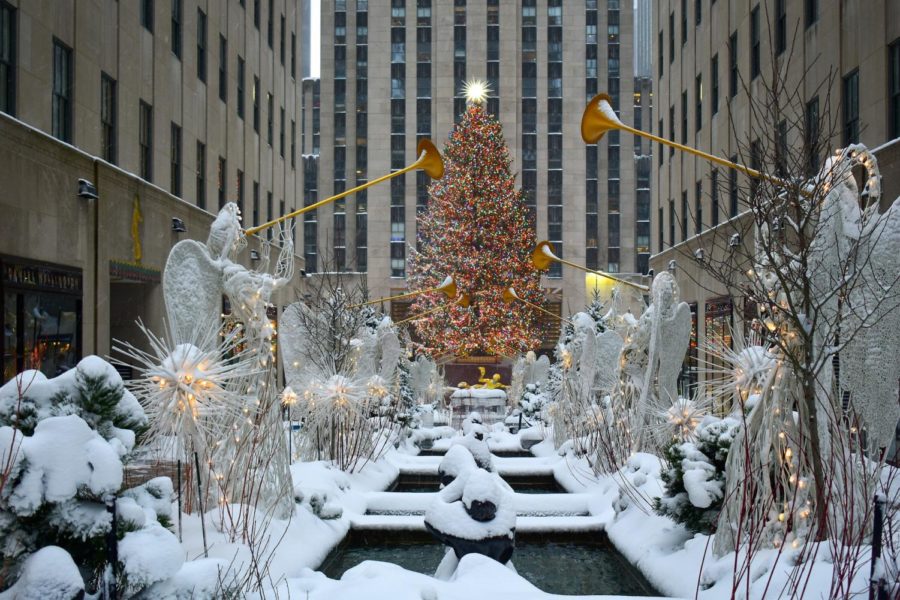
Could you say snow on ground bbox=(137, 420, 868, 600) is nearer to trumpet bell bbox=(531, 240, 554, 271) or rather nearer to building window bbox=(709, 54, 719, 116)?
trumpet bell bbox=(531, 240, 554, 271)

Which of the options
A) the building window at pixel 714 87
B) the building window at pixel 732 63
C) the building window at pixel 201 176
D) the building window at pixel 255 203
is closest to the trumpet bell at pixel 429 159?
the building window at pixel 201 176

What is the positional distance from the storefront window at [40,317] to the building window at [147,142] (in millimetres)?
4365

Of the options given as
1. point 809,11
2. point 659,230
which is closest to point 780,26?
point 809,11

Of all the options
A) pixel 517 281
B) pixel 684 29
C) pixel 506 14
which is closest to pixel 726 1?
pixel 684 29

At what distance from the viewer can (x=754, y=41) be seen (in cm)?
2136

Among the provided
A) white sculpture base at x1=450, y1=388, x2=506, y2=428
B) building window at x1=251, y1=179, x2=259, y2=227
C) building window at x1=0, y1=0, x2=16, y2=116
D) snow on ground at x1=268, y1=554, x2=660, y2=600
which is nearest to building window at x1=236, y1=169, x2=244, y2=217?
building window at x1=251, y1=179, x2=259, y2=227

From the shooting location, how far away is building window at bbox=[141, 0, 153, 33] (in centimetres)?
1831

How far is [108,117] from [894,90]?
15087 millimetres

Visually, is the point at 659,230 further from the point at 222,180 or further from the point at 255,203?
the point at 222,180

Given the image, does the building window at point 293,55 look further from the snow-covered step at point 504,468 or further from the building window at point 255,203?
the snow-covered step at point 504,468

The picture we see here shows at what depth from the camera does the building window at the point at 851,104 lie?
1462 cm

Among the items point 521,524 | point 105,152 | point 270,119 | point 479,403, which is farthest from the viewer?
point 270,119

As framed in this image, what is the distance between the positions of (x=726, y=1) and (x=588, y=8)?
101ft

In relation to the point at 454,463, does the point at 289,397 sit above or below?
above
